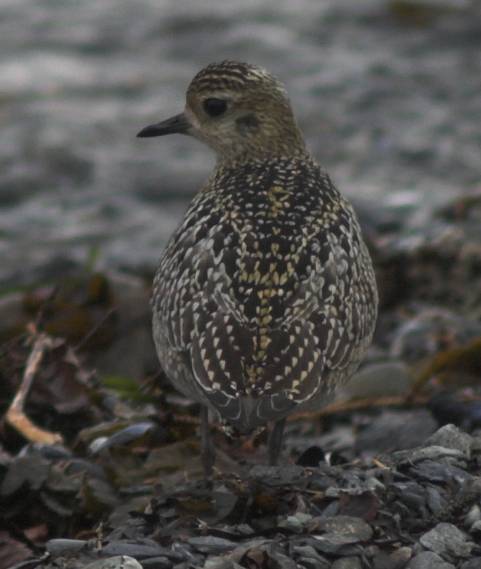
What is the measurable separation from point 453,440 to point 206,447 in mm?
994

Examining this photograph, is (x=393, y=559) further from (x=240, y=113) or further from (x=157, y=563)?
(x=240, y=113)

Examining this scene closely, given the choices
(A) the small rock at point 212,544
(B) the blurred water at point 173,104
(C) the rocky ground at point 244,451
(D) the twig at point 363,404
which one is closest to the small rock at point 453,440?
(C) the rocky ground at point 244,451

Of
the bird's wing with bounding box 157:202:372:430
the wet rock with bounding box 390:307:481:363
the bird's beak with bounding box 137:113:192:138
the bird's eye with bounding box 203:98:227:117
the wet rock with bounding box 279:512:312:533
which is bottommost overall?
the wet rock with bounding box 390:307:481:363

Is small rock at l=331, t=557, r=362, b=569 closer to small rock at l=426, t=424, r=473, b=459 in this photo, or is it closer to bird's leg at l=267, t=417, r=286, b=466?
small rock at l=426, t=424, r=473, b=459

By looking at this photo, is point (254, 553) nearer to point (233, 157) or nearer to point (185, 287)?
point (185, 287)

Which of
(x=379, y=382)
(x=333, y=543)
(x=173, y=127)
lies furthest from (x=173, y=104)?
(x=333, y=543)

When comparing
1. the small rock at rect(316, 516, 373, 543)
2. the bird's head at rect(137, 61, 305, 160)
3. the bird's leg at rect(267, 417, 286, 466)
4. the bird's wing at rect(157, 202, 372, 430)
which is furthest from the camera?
the bird's head at rect(137, 61, 305, 160)

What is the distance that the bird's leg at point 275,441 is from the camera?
5602 mm

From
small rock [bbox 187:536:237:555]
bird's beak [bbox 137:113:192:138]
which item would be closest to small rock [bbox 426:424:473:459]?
small rock [bbox 187:536:237:555]

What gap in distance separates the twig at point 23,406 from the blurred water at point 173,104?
4.14 meters

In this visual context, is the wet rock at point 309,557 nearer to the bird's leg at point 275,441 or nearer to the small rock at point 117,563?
the small rock at point 117,563

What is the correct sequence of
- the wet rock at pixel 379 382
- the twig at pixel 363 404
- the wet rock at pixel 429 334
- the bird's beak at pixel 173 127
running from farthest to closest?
the wet rock at pixel 429 334, the wet rock at pixel 379 382, the twig at pixel 363 404, the bird's beak at pixel 173 127

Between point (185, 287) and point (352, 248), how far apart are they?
2.28 ft

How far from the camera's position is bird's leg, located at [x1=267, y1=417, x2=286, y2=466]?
5.60 meters
